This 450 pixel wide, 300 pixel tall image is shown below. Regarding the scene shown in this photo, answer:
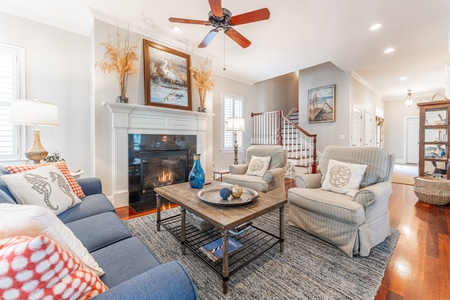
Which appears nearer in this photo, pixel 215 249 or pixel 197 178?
pixel 215 249

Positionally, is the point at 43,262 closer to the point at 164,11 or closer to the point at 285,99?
the point at 164,11

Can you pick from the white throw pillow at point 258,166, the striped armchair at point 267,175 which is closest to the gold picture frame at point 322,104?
the striped armchair at point 267,175

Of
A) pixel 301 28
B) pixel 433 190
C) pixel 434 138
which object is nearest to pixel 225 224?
pixel 301 28

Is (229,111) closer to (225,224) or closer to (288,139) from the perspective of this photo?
(288,139)

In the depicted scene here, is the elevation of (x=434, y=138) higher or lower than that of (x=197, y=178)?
higher

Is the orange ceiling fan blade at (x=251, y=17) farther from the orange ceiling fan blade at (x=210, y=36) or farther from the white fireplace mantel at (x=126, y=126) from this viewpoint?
the white fireplace mantel at (x=126, y=126)

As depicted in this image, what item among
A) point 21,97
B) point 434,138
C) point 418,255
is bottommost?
point 418,255

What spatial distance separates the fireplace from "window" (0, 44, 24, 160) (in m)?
1.45

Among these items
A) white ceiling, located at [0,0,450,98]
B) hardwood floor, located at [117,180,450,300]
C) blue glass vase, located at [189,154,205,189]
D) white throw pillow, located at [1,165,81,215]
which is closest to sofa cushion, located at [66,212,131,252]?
white throw pillow, located at [1,165,81,215]

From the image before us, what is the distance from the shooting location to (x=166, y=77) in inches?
137

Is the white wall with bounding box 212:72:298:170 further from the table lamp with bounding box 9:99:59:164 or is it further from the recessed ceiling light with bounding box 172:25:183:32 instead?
the table lamp with bounding box 9:99:59:164

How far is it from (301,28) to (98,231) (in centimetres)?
371

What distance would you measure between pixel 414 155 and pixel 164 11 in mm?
10112

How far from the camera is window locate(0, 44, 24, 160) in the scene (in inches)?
102
